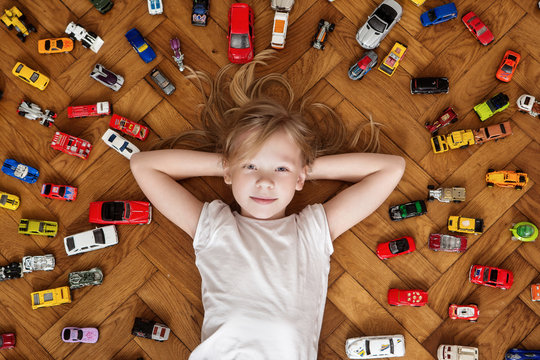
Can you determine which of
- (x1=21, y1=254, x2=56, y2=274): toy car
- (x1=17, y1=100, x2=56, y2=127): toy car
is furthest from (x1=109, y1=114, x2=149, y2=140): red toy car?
(x1=21, y1=254, x2=56, y2=274): toy car

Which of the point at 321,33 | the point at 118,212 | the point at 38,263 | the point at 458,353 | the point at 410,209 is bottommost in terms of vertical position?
the point at 458,353

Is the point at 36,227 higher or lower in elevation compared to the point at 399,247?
higher

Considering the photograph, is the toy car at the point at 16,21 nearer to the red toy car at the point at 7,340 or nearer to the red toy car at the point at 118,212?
the red toy car at the point at 118,212

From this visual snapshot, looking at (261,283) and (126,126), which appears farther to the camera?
A: (126,126)

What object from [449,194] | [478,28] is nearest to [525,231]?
[449,194]

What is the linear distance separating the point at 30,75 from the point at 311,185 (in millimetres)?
1173

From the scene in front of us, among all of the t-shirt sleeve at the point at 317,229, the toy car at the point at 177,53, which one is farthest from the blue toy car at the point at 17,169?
the t-shirt sleeve at the point at 317,229

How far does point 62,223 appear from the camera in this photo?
159cm

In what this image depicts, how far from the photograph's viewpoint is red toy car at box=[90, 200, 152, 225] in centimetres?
153

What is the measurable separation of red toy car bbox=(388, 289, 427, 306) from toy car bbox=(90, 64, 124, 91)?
135cm

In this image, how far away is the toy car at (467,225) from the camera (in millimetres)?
1548

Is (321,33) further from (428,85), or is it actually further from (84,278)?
(84,278)

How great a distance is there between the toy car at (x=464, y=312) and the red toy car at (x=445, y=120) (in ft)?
2.23

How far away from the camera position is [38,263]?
5.07ft
